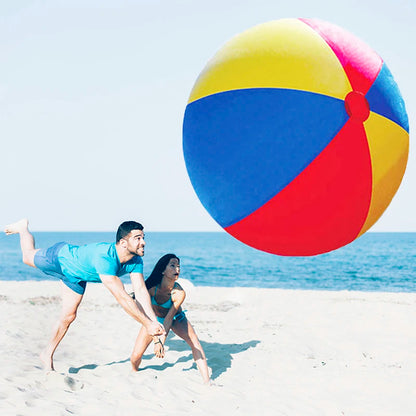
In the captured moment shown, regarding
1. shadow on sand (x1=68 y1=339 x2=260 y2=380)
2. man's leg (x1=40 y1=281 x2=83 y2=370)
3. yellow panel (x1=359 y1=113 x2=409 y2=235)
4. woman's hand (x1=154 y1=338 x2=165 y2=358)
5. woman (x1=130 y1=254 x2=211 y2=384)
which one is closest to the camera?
woman's hand (x1=154 y1=338 x2=165 y2=358)

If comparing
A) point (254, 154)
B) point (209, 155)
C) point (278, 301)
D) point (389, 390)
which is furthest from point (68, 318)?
point (278, 301)

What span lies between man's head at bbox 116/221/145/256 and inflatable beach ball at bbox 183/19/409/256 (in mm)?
654

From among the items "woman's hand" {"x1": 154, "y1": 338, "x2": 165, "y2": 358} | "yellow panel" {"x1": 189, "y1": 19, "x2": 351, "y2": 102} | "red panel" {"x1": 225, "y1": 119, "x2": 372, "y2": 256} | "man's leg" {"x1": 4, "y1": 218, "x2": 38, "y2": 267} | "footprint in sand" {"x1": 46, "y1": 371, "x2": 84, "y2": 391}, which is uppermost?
"yellow panel" {"x1": 189, "y1": 19, "x2": 351, "y2": 102}

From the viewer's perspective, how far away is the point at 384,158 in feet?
12.6

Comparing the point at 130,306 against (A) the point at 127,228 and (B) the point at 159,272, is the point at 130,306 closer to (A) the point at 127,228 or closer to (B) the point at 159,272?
(A) the point at 127,228

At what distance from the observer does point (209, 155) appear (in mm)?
3918

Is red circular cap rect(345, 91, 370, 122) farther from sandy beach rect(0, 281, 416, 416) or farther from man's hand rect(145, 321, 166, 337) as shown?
sandy beach rect(0, 281, 416, 416)

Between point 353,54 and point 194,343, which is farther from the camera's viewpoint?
point 194,343

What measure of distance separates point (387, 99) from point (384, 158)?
455 mm

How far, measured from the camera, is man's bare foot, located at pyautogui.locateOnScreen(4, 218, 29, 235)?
179 inches

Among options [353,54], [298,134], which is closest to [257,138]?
[298,134]

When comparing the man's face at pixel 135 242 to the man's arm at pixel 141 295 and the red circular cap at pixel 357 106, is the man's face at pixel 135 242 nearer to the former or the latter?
the man's arm at pixel 141 295

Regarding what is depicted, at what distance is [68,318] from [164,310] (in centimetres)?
83

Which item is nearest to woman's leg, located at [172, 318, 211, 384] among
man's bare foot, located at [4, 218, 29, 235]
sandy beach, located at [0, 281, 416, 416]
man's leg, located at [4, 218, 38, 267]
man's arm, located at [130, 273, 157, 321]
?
sandy beach, located at [0, 281, 416, 416]
